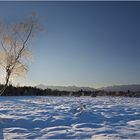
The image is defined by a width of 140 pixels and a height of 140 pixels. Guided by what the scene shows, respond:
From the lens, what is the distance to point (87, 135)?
805 centimetres

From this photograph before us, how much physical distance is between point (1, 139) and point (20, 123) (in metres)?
3.05

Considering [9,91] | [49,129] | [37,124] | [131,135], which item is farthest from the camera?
[9,91]

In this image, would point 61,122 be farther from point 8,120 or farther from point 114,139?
point 114,139

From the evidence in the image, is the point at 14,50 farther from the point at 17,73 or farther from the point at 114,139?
the point at 114,139

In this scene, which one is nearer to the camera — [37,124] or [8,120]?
[37,124]

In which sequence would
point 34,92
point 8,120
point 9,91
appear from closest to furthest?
point 8,120 → point 9,91 → point 34,92

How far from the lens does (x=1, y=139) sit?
25.6ft

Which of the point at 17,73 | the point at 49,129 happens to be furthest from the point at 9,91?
the point at 49,129

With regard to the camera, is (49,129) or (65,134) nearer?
(65,134)

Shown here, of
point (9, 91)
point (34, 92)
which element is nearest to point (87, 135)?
point (9, 91)

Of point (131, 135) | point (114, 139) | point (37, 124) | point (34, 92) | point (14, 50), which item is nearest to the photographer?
point (114, 139)

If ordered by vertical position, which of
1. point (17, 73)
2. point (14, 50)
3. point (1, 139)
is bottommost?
point (1, 139)

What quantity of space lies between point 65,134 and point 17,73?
5.98m

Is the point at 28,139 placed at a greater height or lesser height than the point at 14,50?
lesser
